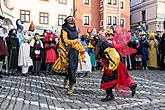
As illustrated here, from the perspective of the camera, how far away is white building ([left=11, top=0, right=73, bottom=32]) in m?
34.7

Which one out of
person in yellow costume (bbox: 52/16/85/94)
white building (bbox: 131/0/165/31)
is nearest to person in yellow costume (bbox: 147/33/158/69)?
person in yellow costume (bbox: 52/16/85/94)

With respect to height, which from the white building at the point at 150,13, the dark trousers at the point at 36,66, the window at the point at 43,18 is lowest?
the dark trousers at the point at 36,66

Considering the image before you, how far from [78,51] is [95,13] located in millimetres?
33671

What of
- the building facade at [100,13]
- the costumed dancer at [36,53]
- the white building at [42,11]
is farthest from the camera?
the building facade at [100,13]

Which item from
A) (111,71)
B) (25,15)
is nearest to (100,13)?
(25,15)

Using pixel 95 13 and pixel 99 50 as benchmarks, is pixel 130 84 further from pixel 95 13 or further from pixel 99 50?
pixel 95 13

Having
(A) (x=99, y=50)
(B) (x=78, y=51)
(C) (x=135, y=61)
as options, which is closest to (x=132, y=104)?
(A) (x=99, y=50)

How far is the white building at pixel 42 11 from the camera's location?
34.7 meters

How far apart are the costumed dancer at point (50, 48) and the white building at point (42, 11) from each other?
71.3 feet

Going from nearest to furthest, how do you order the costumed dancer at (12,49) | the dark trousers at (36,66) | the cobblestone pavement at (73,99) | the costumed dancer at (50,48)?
the cobblestone pavement at (73,99) < the costumed dancer at (12,49) < the dark trousers at (36,66) < the costumed dancer at (50,48)

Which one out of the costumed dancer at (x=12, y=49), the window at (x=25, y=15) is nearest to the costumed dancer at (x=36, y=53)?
the costumed dancer at (x=12, y=49)

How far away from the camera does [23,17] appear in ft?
114

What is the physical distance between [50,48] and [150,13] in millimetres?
31504

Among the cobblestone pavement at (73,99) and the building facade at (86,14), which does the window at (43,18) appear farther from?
the cobblestone pavement at (73,99)
